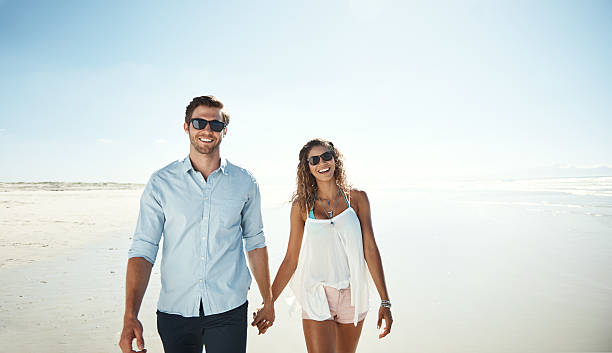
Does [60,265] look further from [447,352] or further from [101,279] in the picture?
[447,352]

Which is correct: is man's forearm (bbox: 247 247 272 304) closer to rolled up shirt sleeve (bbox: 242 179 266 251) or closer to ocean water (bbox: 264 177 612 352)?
rolled up shirt sleeve (bbox: 242 179 266 251)

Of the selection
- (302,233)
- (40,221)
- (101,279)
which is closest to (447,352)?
(302,233)

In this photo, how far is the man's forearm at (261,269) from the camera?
2742 millimetres

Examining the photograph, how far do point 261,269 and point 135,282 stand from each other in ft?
2.82

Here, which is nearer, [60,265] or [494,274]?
[494,274]

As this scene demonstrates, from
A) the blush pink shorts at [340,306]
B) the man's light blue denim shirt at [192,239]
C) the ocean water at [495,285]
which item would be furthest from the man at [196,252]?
the ocean water at [495,285]

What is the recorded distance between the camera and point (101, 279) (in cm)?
662

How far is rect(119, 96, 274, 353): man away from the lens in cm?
234

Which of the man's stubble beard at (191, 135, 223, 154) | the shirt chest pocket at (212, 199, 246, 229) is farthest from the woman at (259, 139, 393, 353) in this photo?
the man's stubble beard at (191, 135, 223, 154)

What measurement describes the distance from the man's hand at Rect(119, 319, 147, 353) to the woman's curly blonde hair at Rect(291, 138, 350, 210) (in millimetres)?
1745

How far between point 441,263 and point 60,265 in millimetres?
7560

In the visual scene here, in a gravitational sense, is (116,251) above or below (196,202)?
below

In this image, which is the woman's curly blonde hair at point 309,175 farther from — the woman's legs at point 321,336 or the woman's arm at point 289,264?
the woman's legs at point 321,336

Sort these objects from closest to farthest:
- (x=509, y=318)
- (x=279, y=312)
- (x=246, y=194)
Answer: (x=246, y=194) → (x=509, y=318) → (x=279, y=312)
